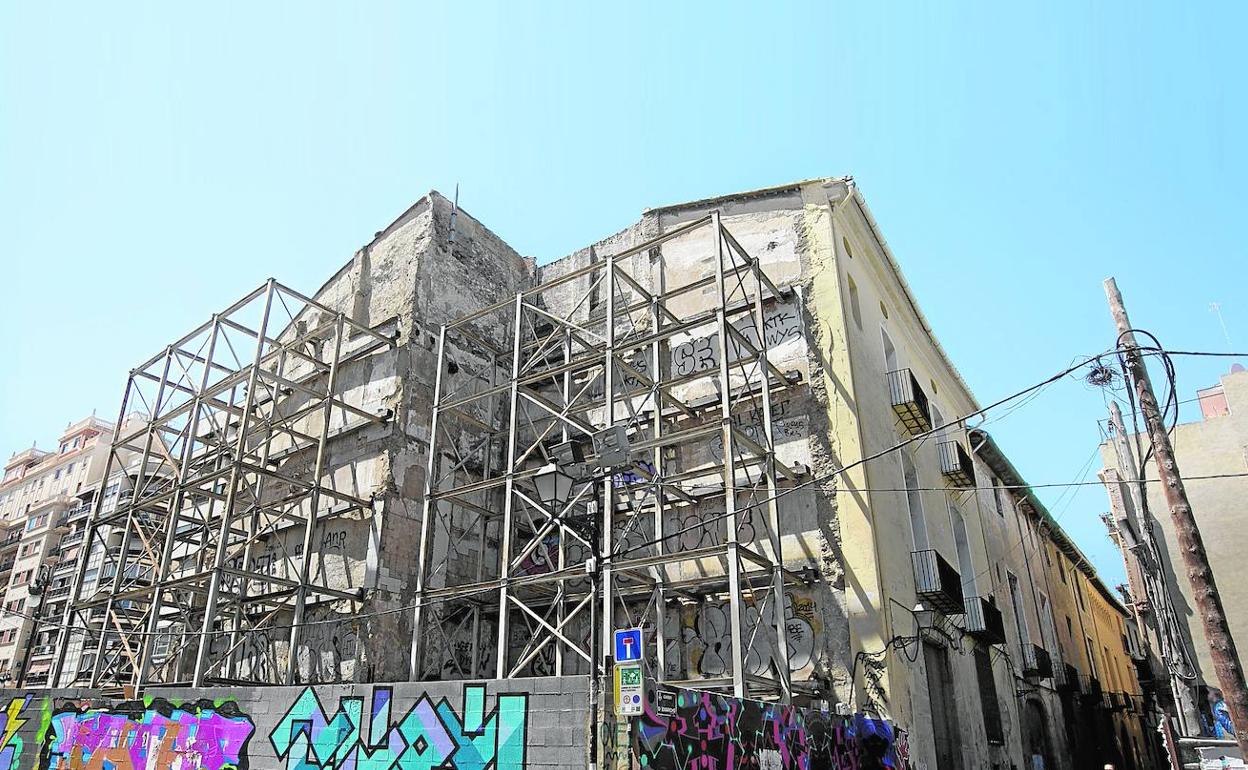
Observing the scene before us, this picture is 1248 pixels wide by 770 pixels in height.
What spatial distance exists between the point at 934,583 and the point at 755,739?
6.05 metres

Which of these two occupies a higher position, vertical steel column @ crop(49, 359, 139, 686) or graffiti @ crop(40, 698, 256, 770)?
vertical steel column @ crop(49, 359, 139, 686)

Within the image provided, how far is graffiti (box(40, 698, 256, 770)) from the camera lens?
38.1 ft

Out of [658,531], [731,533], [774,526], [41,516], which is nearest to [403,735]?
[731,533]

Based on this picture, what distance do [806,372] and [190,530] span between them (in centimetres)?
1583

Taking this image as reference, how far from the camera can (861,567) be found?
12.2 meters

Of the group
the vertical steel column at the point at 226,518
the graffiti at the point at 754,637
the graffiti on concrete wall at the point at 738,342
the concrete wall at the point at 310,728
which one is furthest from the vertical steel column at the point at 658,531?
the vertical steel column at the point at 226,518

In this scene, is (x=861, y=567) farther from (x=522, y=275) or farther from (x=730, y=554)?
(x=522, y=275)

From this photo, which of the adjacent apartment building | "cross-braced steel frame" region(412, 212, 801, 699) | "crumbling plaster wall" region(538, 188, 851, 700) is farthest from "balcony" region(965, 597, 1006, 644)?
"cross-braced steel frame" region(412, 212, 801, 699)

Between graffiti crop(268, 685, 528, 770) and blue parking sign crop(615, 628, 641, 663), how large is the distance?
1.37 meters

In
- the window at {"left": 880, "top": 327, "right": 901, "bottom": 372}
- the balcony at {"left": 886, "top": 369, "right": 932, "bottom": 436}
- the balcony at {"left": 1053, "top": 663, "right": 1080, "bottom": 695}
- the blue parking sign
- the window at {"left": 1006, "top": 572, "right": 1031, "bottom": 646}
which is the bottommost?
the blue parking sign

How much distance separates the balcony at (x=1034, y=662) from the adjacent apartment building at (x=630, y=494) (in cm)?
11

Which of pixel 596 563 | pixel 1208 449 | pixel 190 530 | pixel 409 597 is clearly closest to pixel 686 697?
pixel 596 563

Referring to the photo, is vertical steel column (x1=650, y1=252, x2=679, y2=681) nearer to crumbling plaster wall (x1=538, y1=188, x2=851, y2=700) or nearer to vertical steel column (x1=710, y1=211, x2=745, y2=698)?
crumbling plaster wall (x1=538, y1=188, x2=851, y2=700)

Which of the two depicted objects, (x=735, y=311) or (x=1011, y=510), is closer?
(x=735, y=311)
